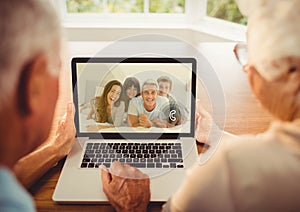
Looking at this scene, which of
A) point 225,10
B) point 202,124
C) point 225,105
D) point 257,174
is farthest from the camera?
point 225,10

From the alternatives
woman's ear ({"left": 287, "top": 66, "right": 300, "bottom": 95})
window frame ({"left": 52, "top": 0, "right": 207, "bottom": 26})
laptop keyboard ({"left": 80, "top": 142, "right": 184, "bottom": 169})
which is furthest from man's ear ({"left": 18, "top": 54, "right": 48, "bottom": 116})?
window frame ({"left": 52, "top": 0, "right": 207, "bottom": 26})

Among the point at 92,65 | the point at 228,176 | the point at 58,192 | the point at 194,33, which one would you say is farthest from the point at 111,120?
the point at 194,33

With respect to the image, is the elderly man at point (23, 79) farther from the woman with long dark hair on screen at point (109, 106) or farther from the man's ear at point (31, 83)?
the woman with long dark hair on screen at point (109, 106)

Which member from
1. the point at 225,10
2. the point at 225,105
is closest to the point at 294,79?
the point at 225,105

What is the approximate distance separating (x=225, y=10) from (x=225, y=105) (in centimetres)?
252

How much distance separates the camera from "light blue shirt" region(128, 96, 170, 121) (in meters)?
1.40

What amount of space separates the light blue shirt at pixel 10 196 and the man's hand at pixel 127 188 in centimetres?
47

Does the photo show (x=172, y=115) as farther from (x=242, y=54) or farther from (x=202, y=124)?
(x=242, y=54)

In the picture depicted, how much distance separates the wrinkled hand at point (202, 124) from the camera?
4.85 feet

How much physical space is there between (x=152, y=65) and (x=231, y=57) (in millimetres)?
972

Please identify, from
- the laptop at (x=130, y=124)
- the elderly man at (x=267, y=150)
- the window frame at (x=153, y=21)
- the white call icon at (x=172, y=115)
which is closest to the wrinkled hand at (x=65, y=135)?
the laptop at (x=130, y=124)

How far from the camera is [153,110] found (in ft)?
4.66

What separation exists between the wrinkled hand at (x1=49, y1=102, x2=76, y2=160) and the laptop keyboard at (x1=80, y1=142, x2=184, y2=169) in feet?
0.19

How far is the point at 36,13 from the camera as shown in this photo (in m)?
0.67
